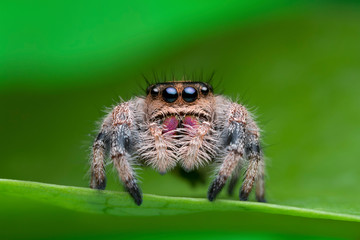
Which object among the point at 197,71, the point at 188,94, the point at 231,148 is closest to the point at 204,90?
the point at 188,94

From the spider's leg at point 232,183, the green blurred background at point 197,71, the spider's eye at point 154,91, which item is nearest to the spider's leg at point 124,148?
the spider's eye at point 154,91

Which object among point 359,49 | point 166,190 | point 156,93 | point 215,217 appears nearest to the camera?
point 215,217

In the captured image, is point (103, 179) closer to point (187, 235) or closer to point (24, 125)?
point (187, 235)

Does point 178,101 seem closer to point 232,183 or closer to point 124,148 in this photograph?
point 124,148

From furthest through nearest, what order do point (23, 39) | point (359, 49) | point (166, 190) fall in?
1. point (359, 49)
2. point (23, 39)
3. point (166, 190)

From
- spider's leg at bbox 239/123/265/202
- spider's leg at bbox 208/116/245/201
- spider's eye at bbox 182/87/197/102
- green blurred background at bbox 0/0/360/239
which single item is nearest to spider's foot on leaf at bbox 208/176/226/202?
spider's leg at bbox 208/116/245/201

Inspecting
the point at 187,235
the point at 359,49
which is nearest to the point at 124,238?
the point at 187,235
